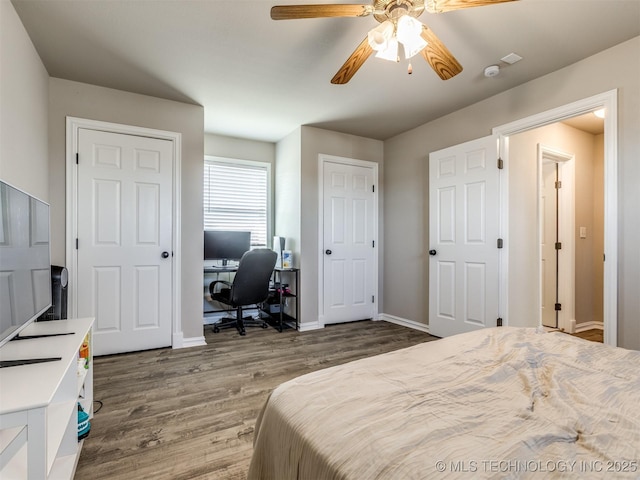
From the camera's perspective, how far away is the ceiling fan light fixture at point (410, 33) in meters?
1.57

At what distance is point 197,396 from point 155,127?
253 centimetres

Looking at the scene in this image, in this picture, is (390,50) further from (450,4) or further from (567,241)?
(567,241)

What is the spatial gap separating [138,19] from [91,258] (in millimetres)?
2028

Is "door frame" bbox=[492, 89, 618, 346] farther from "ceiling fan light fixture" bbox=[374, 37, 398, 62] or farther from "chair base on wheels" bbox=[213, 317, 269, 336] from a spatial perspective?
"chair base on wheels" bbox=[213, 317, 269, 336]

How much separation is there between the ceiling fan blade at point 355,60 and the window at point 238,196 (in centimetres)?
260

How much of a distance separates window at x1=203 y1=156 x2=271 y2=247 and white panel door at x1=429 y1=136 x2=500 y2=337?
2.35 m

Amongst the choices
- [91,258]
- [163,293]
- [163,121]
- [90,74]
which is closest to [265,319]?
[163,293]

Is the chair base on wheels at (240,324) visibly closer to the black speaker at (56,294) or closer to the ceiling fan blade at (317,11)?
the black speaker at (56,294)

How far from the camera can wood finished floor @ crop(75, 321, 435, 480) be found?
1.51m

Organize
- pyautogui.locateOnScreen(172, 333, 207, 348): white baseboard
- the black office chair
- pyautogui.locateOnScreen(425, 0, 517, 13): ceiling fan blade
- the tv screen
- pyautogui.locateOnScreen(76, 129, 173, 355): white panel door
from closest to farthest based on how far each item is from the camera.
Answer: the tv screen, pyautogui.locateOnScreen(425, 0, 517, 13): ceiling fan blade, pyautogui.locateOnScreen(76, 129, 173, 355): white panel door, pyautogui.locateOnScreen(172, 333, 207, 348): white baseboard, the black office chair

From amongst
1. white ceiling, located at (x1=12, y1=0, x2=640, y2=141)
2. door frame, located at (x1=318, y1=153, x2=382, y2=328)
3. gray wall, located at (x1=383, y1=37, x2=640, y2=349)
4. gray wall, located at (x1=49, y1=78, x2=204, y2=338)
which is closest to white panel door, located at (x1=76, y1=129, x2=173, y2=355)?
gray wall, located at (x1=49, y1=78, x2=204, y2=338)

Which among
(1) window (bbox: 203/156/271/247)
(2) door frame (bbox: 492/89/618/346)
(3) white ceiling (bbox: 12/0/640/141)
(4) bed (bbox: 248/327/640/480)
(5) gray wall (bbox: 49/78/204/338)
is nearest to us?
(4) bed (bbox: 248/327/640/480)

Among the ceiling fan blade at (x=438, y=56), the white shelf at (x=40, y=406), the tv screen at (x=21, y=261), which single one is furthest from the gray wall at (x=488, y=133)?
the tv screen at (x=21, y=261)

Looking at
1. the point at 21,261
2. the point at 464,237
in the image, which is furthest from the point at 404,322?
the point at 21,261
